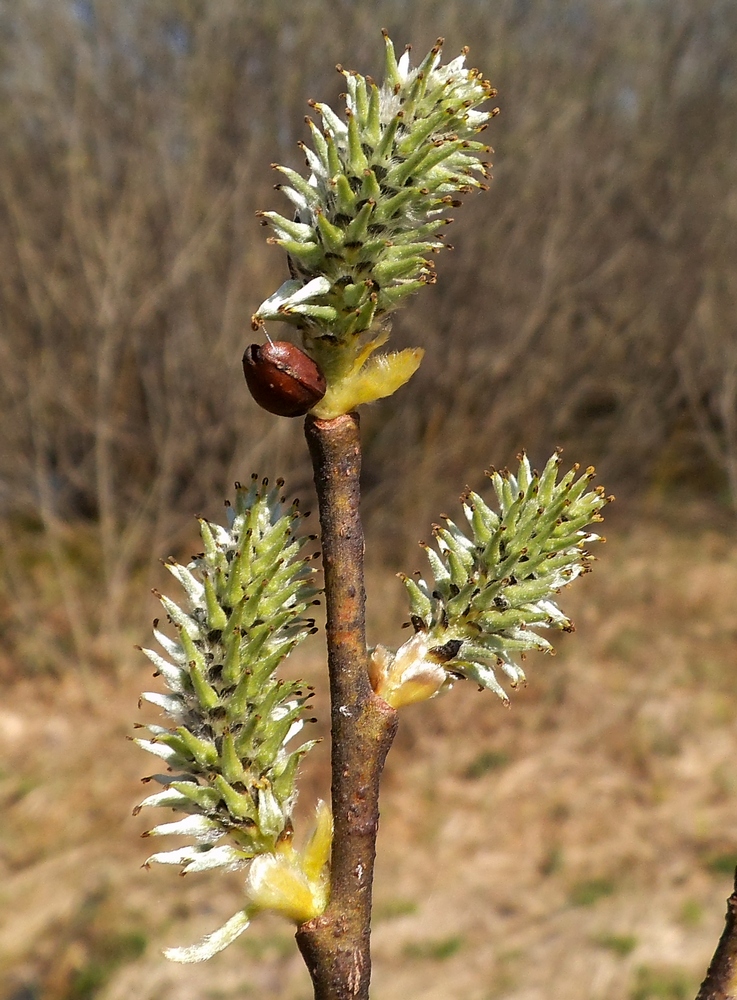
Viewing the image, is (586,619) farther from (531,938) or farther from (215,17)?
(215,17)

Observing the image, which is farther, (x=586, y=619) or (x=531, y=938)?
(x=586, y=619)

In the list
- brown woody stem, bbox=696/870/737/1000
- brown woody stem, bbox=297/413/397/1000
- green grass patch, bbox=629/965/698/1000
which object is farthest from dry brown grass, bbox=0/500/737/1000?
brown woody stem, bbox=297/413/397/1000

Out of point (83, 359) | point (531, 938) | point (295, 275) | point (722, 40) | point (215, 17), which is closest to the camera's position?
point (295, 275)

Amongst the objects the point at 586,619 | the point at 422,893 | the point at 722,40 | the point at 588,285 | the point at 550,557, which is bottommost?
the point at 550,557

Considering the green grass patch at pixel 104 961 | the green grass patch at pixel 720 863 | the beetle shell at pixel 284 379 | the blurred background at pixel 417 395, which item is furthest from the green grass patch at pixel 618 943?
the beetle shell at pixel 284 379

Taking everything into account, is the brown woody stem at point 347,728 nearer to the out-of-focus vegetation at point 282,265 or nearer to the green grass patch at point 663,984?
the green grass patch at point 663,984

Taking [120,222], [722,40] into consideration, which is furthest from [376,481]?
[722,40]

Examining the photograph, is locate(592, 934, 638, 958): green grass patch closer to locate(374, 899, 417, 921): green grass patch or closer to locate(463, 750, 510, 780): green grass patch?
locate(374, 899, 417, 921): green grass patch
